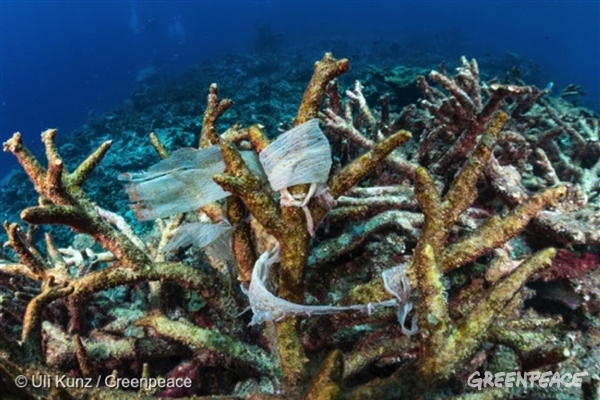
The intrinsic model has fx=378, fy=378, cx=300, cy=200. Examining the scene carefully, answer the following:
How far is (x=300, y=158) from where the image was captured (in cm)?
165

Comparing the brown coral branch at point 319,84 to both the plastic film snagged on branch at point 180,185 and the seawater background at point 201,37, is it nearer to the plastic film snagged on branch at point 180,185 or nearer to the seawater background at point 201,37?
the plastic film snagged on branch at point 180,185

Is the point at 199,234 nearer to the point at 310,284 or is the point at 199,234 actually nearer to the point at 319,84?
the point at 310,284

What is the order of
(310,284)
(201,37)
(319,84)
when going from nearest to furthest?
1. (319,84)
2. (310,284)
3. (201,37)

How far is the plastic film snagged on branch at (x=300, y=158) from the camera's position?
1.64m

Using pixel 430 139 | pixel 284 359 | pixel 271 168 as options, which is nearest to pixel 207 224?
pixel 271 168

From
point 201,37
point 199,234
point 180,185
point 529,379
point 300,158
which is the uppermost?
point 300,158

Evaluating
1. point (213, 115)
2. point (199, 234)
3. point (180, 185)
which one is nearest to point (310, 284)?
point (199, 234)

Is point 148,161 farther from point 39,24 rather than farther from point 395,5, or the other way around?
point 39,24

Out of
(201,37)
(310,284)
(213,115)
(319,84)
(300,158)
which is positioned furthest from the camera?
(201,37)

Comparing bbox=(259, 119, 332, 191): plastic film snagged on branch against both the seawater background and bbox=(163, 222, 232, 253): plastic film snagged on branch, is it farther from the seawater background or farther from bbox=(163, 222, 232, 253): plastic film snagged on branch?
the seawater background

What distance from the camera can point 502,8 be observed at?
341 feet

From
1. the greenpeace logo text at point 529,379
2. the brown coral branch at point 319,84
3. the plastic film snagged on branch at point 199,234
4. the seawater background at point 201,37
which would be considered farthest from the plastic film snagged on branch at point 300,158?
the seawater background at point 201,37

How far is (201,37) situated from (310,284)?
223 feet

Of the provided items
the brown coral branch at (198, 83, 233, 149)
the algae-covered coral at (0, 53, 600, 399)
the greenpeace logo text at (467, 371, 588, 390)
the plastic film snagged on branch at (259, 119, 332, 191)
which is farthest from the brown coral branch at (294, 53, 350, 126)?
the greenpeace logo text at (467, 371, 588, 390)
